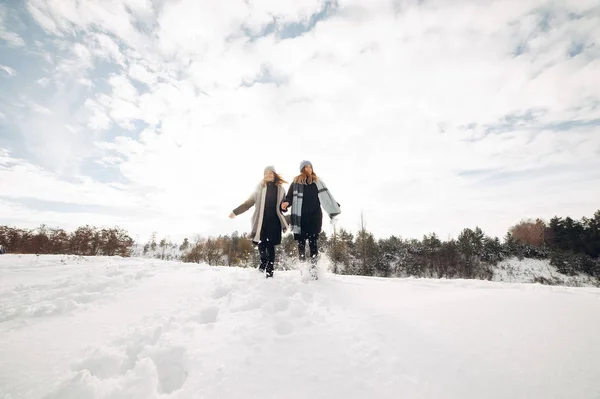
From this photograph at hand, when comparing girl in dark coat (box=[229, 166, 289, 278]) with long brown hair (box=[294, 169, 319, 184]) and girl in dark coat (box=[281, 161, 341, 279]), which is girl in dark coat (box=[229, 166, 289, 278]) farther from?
long brown hair (box=[294, 169, 319, 184])

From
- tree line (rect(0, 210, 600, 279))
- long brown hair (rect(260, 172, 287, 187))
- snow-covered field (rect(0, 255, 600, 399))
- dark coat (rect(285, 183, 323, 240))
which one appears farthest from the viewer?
tree line (rect(0, 210, 600, 279))

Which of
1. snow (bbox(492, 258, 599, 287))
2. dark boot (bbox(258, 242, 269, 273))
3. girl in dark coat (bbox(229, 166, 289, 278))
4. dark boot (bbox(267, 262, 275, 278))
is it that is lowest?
snow (bbox(492, 258, 599, 287))

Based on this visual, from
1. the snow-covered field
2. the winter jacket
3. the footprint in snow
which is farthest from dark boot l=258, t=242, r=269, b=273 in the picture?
the footprint in snow

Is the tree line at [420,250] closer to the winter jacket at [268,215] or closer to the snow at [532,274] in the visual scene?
the snow at [532,274]

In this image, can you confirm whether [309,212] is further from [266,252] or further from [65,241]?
[65,241]

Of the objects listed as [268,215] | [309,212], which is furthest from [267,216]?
[309,212]

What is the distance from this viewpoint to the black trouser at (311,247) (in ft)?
15.6

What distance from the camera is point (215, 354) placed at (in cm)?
214

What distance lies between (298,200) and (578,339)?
374 cm

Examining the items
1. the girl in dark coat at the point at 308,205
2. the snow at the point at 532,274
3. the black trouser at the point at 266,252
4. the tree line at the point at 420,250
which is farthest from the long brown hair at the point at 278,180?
the snow at the point at 532,274

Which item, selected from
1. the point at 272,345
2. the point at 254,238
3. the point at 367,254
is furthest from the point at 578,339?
the point at 367,254

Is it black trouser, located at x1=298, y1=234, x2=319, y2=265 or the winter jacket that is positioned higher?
the winter jacket

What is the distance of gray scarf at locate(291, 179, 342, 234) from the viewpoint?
4.93 meters

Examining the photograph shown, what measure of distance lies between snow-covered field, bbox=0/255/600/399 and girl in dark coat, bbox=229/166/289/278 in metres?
1.41
